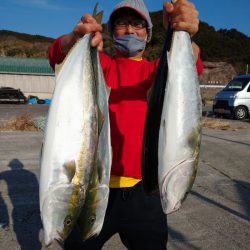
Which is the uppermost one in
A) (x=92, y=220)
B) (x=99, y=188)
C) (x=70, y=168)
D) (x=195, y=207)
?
(x=70, y=168)

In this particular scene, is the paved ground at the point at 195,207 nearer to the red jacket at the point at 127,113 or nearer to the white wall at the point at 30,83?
the red jacket at the point at 127,113

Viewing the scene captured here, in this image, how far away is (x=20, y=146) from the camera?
9.72m

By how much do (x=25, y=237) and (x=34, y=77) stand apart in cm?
3415

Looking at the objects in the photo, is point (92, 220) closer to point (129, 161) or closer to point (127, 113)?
point (129, 161)

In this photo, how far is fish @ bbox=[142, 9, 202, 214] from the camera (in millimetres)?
2031

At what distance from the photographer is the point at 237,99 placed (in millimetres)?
18719

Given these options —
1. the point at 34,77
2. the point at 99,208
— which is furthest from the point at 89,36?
the point at 34,77

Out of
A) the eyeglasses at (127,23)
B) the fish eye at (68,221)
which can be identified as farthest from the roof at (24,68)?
the fish eye at (68,221)

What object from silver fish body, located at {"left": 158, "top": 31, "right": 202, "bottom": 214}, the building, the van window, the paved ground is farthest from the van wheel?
the building

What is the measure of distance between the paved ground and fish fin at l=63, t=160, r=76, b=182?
100 inches

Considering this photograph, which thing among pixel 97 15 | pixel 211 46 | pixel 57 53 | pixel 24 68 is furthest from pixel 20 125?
pixel 211 46

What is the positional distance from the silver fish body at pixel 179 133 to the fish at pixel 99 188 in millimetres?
276

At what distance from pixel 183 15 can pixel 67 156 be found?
910 millimetres

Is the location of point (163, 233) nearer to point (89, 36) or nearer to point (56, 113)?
point (56, 113)
